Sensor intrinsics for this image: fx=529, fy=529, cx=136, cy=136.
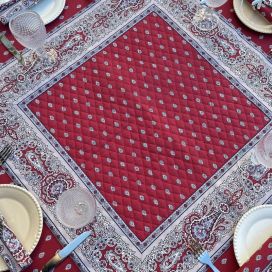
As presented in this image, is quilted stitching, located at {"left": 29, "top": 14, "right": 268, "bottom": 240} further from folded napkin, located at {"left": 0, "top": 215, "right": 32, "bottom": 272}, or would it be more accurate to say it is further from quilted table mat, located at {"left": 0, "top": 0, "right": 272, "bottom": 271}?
folded napkin, located at {"left": 0, "top": 215, "right": 32, "bottom": 272}

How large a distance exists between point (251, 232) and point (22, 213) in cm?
52

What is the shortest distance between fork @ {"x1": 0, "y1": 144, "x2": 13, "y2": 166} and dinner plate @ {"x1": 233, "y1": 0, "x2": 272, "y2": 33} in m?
Result: 0.71

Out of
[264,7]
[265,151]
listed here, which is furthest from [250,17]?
[265,151]

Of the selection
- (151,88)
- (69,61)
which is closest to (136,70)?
(151,88)

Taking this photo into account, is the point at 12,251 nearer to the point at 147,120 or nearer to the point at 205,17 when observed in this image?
the point at 147,120

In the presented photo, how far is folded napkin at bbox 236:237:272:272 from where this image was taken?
1097mm

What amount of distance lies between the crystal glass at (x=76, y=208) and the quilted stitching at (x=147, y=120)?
0.06 metres

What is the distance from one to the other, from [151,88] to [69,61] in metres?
0.23

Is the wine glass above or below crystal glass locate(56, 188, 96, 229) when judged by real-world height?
above

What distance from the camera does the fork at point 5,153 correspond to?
1250 mm

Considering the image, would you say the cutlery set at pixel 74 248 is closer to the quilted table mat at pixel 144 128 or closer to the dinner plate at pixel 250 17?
the quilted table mat at pixel 144 128

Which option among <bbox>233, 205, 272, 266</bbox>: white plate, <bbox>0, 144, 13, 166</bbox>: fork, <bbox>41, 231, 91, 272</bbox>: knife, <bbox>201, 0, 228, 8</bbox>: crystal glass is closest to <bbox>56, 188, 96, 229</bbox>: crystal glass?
<bbox>41, 231, 91, 272</bbox>: knife

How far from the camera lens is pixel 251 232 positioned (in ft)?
3.90

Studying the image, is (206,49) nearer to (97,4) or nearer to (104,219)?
(97,4)
